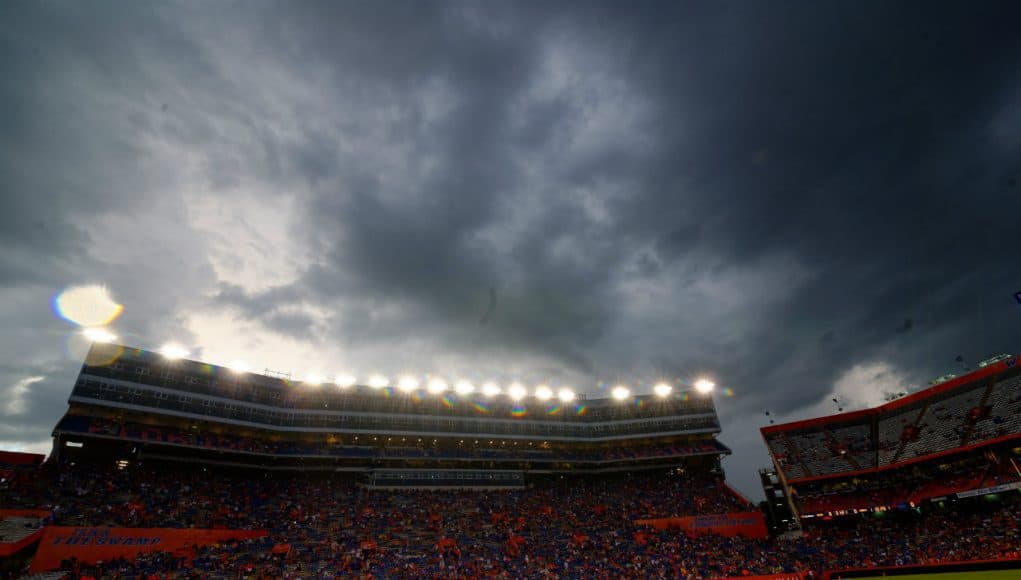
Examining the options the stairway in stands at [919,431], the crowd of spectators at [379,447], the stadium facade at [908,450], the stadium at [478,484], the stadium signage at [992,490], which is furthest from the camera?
the stairway in stands at [919,431]

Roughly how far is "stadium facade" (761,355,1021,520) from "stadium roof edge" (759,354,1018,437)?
0.10m

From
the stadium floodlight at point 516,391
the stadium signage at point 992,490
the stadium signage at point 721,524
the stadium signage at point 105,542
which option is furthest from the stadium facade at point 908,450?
the stadium signage at point 105,542

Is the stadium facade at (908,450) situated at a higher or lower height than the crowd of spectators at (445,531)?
higher

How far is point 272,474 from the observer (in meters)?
61.7

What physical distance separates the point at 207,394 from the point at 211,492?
11.6m

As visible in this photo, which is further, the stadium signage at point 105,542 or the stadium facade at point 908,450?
the stadium facade at point 908,450

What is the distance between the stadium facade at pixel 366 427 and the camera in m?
51.6

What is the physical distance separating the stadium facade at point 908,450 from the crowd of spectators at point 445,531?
2416 millimetres

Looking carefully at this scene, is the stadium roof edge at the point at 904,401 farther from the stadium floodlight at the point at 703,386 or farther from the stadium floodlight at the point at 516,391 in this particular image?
the stadium floodlight at the point at 516,391

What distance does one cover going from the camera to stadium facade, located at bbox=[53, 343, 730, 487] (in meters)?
51.6

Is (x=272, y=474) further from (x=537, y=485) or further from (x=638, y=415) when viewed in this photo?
(x=638, y=415)

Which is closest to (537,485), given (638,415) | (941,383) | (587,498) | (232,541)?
(587,498)

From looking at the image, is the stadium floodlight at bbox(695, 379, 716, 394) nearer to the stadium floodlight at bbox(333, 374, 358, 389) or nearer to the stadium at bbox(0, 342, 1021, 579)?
the stadium at bbox(0, 342, 1021, 579)

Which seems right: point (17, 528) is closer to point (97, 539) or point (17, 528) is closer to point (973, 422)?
point (97, 539)
